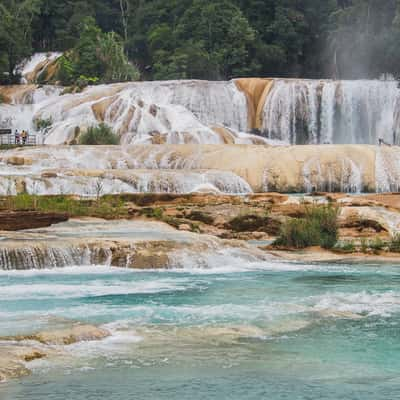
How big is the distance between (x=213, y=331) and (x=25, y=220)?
1035 cm

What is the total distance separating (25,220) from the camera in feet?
66.8

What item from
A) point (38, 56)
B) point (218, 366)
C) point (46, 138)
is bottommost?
point (218, 366)

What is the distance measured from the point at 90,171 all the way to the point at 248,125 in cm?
1742

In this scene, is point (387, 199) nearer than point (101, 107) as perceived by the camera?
Yes

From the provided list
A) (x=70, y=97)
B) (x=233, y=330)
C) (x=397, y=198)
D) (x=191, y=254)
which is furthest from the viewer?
(x=70, y=97)

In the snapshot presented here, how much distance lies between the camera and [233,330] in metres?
10.9

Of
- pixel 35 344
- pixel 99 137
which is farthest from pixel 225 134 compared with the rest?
pixel 35 344

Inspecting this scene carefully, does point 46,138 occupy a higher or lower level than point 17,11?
lower

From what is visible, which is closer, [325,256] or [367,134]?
[325,256]

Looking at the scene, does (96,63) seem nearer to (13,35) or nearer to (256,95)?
(13,35)

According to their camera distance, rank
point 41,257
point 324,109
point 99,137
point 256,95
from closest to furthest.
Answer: point 41,257 < point 99,137 < point 324,109 < point 256,95

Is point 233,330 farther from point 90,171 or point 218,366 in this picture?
point 90,171

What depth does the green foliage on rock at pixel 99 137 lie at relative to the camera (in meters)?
39.5

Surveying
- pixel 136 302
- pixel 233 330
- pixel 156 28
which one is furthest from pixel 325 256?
pixel 156 28
